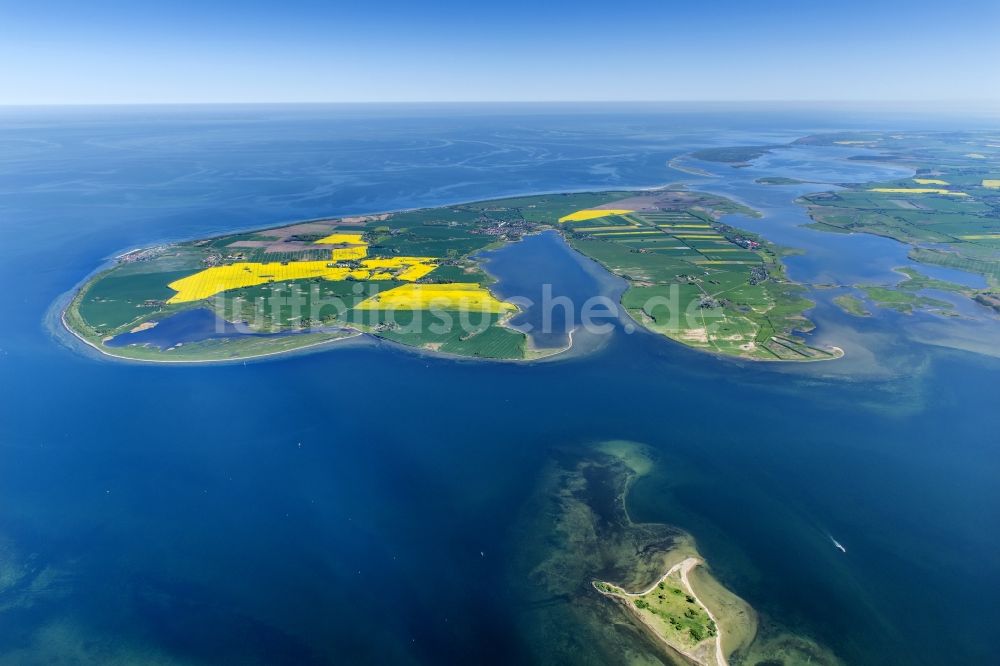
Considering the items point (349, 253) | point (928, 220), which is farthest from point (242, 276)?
point (928, 220)

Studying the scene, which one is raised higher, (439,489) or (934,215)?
(934,215)

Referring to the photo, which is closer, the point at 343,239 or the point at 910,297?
the point at 910,297

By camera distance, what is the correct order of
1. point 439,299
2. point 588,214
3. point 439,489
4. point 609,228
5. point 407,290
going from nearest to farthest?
1. point 439,489
2. point 439,299
3. point 407,290
4. point 609,228
5. point 588,214

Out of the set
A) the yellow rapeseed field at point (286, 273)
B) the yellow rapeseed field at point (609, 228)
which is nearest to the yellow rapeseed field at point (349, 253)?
the yellow rapeseed field at point (286, 273)

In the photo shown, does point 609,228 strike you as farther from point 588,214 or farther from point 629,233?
point 588,214

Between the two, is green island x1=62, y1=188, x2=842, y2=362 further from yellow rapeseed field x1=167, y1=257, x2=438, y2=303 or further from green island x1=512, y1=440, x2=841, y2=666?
green island x1=512, y1=440, x2=841, y2=666

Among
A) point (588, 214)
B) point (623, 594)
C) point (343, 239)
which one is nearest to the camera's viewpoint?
point (623, 594)

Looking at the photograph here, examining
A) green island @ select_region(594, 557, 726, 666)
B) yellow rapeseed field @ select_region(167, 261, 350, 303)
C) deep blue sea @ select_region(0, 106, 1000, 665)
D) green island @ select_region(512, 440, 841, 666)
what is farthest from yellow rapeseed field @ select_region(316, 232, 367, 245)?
→ green island @ select_region(594, 557, 726, 666)
